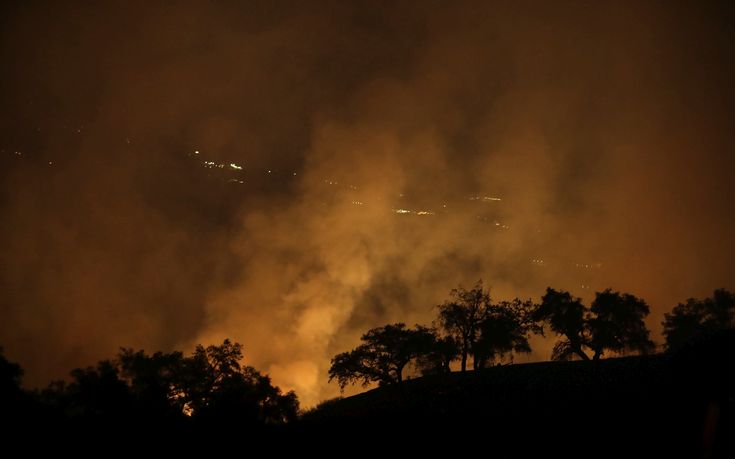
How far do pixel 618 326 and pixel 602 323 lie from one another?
1986 millimetres

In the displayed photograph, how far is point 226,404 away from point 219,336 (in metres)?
123

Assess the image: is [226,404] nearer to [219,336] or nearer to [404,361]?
[404,361]

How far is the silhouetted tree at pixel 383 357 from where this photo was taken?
5494 cm

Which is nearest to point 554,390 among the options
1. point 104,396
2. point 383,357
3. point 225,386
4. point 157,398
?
point 383,357

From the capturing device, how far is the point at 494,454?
2466 cm

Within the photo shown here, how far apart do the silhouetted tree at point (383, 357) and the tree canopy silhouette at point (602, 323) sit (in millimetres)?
16725

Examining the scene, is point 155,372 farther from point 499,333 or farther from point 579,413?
point 579,413

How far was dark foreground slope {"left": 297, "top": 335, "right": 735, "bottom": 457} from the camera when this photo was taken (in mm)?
19734

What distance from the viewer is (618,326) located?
2176 inches

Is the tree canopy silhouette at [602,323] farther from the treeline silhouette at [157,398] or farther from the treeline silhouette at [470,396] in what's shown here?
the treeline silhouette at [157,398]

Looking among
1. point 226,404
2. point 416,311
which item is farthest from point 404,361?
point 416,311

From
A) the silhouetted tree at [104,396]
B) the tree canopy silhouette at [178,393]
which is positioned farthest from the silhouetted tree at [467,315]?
the silhouetted tree at [104,396]

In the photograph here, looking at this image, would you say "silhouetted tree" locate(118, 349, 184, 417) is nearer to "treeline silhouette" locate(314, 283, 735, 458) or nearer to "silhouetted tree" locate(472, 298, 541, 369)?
"treeline silhouette" locate(314, 283, 735, 458)

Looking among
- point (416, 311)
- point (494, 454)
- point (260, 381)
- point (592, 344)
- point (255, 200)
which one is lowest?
point (494, 454)
